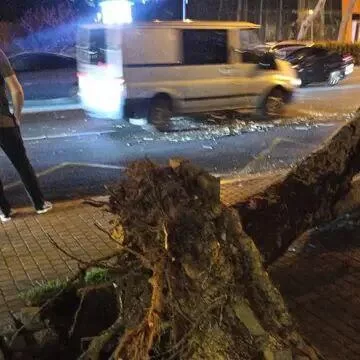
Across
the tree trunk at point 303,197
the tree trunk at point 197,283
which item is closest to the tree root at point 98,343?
the tree trunk at point 197,283

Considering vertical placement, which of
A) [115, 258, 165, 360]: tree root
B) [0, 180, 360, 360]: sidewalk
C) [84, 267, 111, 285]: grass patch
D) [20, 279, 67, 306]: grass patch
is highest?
[115, 258, 165, 360]: tree root

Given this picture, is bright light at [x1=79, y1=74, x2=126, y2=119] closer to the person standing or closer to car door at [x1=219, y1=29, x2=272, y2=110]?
car door at [x1=219, y1=29, x2=272, y2=110]

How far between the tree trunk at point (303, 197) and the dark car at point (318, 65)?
16791mm

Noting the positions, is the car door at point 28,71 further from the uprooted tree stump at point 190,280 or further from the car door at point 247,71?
the uprooted tree stump at point 190,280

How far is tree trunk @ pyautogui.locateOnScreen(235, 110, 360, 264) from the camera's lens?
15.5 feet

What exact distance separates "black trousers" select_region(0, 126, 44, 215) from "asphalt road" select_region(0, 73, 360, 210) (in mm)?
833

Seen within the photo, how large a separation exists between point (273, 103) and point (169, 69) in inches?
117

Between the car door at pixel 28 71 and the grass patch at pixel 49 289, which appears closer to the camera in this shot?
the grass patch at pixel 49 289

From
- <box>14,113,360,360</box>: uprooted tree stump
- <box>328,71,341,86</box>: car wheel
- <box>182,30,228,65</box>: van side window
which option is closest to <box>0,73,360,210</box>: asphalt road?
<box>182,30,228,65</box>: van side window

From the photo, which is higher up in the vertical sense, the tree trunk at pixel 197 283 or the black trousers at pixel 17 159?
the tree trunk at pixel 197 283

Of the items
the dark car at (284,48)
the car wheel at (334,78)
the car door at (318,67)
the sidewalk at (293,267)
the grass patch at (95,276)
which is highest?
the grass patch at (95,276)

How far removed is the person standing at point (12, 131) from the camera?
21.7 ft

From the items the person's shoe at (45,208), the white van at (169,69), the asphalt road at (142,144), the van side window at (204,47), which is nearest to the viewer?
the person's shoe at (45,208)

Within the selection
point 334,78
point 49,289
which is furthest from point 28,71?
point 49,289
